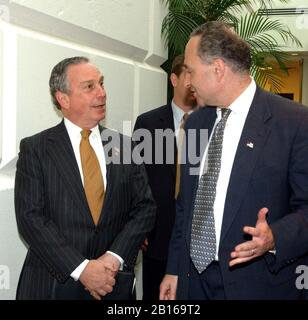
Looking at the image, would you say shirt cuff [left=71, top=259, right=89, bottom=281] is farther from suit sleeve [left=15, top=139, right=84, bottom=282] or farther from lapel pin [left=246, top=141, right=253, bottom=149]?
lapel pin [left=246, top=141, right=253, bottom=149]

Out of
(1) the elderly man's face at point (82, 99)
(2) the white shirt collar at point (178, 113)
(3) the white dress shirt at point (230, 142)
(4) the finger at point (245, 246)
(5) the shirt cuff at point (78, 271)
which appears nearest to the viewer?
(4) the finger at point (245, 246)

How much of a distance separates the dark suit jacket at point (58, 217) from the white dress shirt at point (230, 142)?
46 centimetres

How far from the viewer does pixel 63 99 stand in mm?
2207

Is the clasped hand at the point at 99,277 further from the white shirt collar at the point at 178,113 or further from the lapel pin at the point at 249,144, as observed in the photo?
the white shirt collar at the point at 178,113

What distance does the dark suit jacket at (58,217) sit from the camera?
1.96 metres

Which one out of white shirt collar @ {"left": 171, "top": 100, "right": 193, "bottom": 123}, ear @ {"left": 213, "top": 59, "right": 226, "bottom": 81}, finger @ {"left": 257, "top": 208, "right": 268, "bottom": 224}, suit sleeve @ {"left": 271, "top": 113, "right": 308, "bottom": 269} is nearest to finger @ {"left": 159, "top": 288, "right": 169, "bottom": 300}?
suit sleeve @ {"left": 271, "top": 113, "right": 308, "bottom": 269}

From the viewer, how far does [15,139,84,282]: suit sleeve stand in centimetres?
195

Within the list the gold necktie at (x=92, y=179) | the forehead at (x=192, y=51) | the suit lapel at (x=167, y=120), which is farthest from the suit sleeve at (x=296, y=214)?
the suit lapel at (x=167, y=120)

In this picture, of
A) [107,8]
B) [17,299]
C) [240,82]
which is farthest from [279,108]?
[107,8]

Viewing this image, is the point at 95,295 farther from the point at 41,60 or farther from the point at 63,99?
the point at 41,60

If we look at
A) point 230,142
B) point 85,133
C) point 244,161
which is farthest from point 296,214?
point 85,133

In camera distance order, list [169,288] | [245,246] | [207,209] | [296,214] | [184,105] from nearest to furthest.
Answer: [245,246] → [296,214] → [207,209] → [169,288] → [184,105]

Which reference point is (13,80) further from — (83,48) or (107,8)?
(107,8)

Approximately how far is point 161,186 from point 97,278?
43.4 inches
